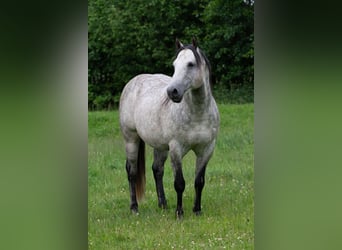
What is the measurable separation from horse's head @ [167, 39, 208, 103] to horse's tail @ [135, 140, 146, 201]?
16.2 inches

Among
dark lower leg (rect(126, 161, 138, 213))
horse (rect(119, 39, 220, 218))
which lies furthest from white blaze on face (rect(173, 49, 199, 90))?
dark lower leg (rect(126, 161, 138, 213))

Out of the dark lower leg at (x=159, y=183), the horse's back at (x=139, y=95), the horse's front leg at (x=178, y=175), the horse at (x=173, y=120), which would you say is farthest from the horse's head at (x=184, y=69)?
the dark lower leg at (x=159, y=183)

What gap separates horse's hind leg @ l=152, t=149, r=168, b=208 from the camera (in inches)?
101

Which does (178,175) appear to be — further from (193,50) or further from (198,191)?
(193,50)

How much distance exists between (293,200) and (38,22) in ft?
4.12

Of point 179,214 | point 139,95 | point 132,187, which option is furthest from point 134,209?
point 139,95

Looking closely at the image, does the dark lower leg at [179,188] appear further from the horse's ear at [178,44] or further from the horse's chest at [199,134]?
the horse's ear at [178,44]

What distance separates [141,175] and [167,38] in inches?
24.9

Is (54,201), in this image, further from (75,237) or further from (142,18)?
(142,18)

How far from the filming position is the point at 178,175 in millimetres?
2521

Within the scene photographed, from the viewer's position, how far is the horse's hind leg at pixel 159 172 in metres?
2.57

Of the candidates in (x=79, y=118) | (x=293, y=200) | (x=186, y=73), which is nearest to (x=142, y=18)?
(x=186, y=73)

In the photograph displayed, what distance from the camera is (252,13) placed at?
2.43m

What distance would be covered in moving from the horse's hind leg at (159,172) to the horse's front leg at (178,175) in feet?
0.25
